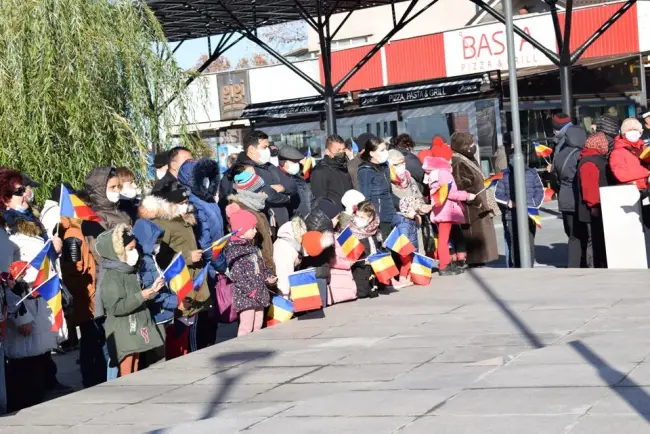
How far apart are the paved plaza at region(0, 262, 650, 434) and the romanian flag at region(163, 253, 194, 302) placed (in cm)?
60

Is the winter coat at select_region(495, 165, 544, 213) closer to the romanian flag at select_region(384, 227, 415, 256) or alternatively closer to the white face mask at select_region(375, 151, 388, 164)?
the white face mask at select_region(375, 151, 388, 164)

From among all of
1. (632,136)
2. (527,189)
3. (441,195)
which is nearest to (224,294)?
(441,195)

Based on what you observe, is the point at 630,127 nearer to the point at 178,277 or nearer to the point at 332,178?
the point at 332,178

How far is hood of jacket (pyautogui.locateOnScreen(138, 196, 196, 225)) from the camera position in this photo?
11.0m

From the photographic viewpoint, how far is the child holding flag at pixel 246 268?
11883 millimetres

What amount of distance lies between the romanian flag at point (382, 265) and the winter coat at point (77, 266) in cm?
351

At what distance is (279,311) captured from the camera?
13.0 meters

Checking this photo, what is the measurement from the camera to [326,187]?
1516cm

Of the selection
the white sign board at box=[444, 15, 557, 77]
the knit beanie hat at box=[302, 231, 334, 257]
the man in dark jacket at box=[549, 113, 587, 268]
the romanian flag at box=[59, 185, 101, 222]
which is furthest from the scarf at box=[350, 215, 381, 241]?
the white sign board at box=[444, 15, 557, 77]

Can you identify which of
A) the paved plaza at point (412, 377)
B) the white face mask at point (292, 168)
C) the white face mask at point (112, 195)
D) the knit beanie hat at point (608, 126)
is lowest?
the paved plaza at point (412, 377)

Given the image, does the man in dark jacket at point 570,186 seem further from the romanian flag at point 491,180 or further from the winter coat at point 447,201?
the winter coat at point 447,201

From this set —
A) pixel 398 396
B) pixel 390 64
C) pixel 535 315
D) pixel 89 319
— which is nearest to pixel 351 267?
pixel 535 315

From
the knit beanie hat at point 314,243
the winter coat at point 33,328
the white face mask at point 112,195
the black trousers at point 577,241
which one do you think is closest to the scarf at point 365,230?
the knit beanie hat at point 314,243

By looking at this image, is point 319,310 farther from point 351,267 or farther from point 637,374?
point 637,374
